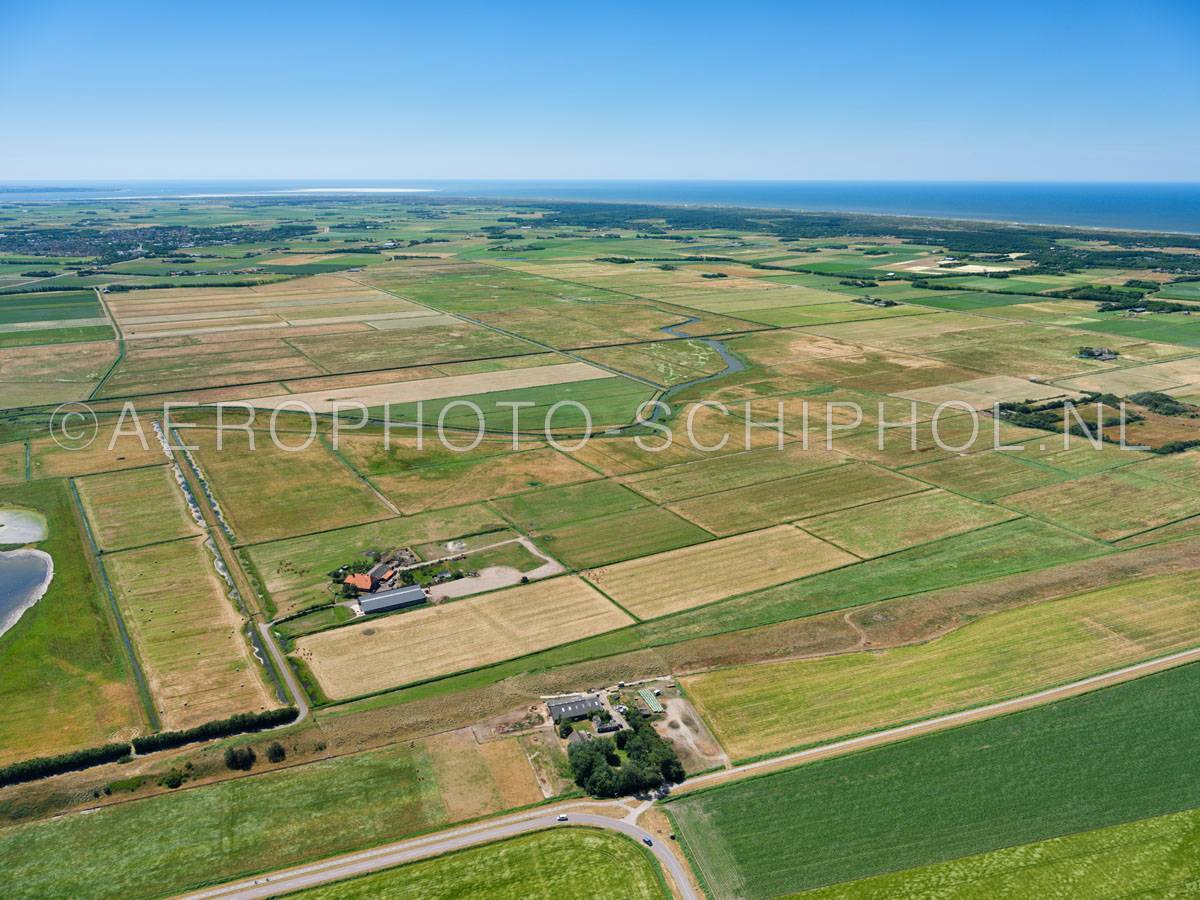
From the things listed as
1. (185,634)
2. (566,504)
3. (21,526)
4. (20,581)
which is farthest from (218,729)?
(21,526)

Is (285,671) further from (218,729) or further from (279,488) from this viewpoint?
(279,488)

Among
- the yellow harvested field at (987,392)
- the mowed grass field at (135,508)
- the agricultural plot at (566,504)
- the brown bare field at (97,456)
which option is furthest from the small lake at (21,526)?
the yellow harvested field at (987,392)

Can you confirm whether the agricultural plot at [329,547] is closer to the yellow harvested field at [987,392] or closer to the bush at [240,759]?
the bush at [240,759]

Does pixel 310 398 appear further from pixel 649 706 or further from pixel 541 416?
pixel 649 706

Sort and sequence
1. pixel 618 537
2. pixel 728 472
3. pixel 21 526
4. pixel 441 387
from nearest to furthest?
pixel 618 537, pixel 21 526, pixel 728 472, pixel 441 387

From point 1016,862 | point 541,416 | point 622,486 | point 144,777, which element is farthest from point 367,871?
point 541,416

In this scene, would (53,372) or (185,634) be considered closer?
(185,634)
